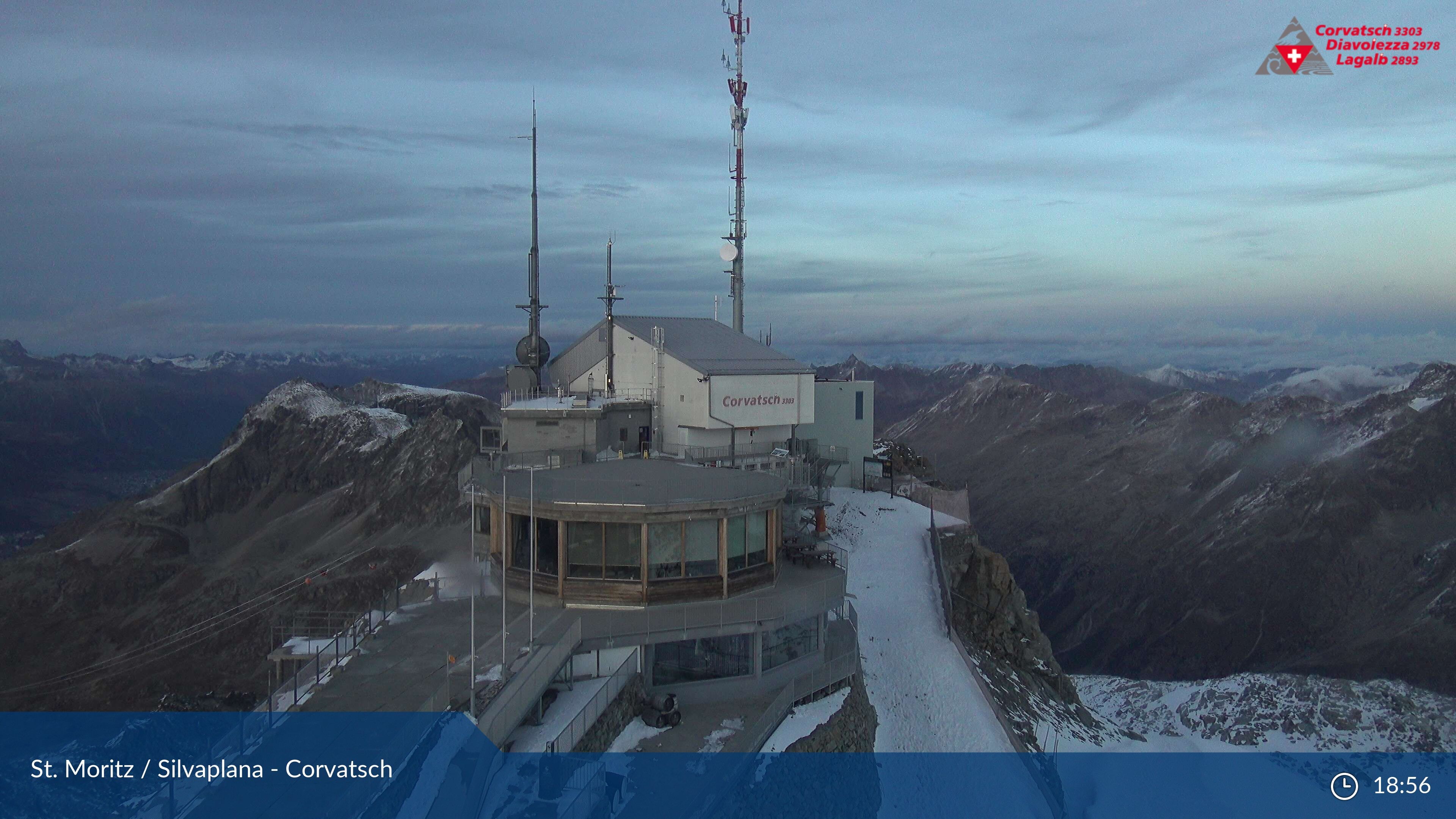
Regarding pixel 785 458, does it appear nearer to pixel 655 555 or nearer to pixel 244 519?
pixel 655 555

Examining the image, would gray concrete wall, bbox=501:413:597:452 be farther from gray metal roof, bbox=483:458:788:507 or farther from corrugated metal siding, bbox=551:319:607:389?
gray metal roof, bbox=483:458:788:507

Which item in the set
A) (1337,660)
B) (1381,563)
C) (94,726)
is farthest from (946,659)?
(1381,563)

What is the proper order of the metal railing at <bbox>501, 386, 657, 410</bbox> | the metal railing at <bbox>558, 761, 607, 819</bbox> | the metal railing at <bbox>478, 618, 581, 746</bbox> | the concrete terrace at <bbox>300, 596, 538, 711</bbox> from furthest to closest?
1. the metal railing at <bbox>501, 386, 657, 410</bbox>
2. the concrete terrace at <bbox>300, 596, 538, 711</bbox>
3. the metal railing at <bbox>478, 618, 581, 746</bbox>
4. the metal railing at <bbox>558, 761, 607, 819</bbox>

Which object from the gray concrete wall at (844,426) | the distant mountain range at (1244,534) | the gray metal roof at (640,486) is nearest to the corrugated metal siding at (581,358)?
the gray concrete wall at (844,426)

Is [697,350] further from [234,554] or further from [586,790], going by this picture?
[234,554]

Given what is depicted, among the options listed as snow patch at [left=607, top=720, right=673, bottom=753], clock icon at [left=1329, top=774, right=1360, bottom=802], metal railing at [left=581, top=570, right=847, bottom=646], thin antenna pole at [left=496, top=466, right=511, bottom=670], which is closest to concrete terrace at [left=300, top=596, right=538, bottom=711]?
thin antenna pole at [left=496, top=466, right=511, bottom=670]

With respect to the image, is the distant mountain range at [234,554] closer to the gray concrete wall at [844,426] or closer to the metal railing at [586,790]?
the gray concrete wall at [844,426]
